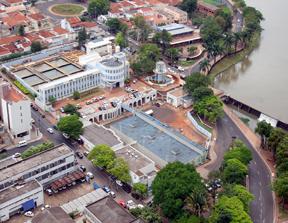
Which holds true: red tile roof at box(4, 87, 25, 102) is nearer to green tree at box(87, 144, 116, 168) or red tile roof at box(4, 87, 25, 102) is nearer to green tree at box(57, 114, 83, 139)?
green tree at box(57, 114, 83, 139)

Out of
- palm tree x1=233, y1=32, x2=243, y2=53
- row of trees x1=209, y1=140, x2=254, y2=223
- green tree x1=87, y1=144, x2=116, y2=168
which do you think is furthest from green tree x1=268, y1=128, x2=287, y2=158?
palm tree x1=233, y1=32, x2=243, y2=53

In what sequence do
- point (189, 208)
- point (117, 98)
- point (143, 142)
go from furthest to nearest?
point (117, 98) → point (143, 142) → point (189, 208)

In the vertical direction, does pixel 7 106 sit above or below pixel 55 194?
above

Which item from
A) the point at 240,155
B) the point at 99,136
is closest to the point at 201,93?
the point at 240,155

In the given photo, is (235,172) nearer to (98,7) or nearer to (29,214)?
(29,214)

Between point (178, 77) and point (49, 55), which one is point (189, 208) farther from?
point (49, 55)

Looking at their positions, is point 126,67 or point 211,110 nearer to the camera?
point 211,110

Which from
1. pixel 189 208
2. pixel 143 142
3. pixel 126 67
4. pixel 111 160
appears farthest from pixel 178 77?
pixel 189 208
